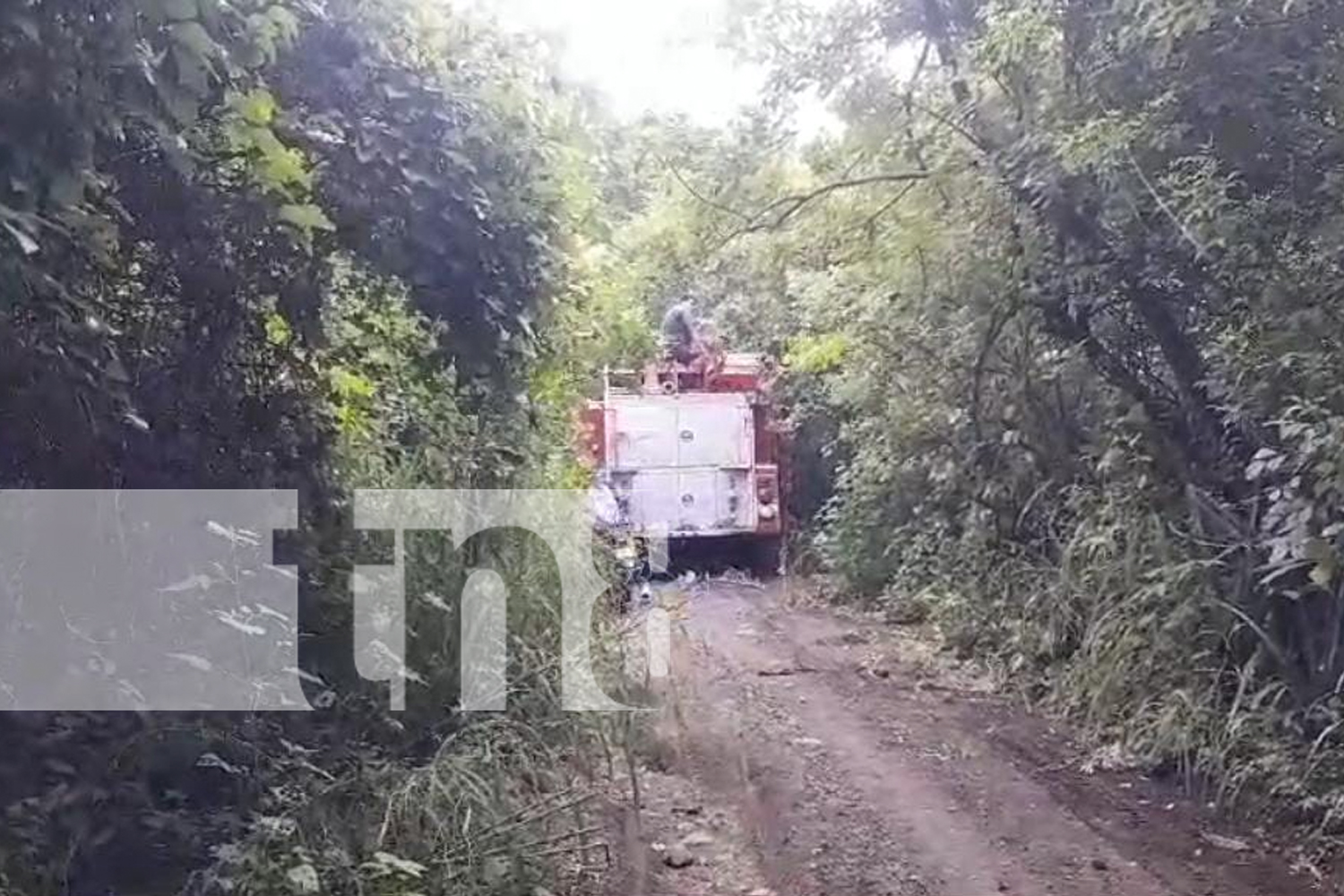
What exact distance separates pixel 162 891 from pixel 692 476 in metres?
9.81

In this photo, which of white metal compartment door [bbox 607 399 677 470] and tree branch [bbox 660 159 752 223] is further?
white metal compartment door [bbox 607 399 677 470]

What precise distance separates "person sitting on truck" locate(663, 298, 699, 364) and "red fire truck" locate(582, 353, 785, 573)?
0.82ft

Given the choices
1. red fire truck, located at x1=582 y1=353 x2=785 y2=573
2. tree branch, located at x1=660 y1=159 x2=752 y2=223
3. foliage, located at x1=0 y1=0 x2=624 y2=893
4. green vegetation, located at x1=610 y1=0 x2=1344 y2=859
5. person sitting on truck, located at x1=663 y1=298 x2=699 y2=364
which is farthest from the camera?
person sitting on truck, located at x1=663 y1=298 x2=699 y2=364

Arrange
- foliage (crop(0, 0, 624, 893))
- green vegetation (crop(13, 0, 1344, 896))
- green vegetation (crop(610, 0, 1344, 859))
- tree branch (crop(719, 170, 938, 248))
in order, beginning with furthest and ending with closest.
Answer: tree branch (crop(719, 170, 938, 248)), green vegetation (crop(610, 0, 1344, 859)), green vegetation (crop(13, 0, 1344, 896)), foliage (crop(0, 0, 624, 893))

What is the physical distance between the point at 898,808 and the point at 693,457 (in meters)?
7.76

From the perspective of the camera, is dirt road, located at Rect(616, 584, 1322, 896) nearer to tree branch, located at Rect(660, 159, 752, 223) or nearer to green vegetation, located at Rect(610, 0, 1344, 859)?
green vegetation, located at Rect(610, 0, 1344, 859)

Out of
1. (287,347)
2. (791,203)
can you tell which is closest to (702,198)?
(791,203)

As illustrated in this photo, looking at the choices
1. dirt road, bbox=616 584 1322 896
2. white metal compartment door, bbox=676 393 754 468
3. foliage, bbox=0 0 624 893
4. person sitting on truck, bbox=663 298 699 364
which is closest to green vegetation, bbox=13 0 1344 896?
foliage, bbox=0 0 624 893

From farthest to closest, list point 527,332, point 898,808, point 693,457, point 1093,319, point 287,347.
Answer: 1. point 693,457
2. point 1093,319
3. point 898,808
4. point 527,332
5. point 287,347

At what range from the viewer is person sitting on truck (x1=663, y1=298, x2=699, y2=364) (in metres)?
13.8

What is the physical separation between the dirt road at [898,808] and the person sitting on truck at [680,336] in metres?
6.24

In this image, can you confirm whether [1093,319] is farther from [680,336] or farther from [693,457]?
[680,336]

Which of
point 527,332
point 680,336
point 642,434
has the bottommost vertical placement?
point 527,332

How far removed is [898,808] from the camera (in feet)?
17.7
